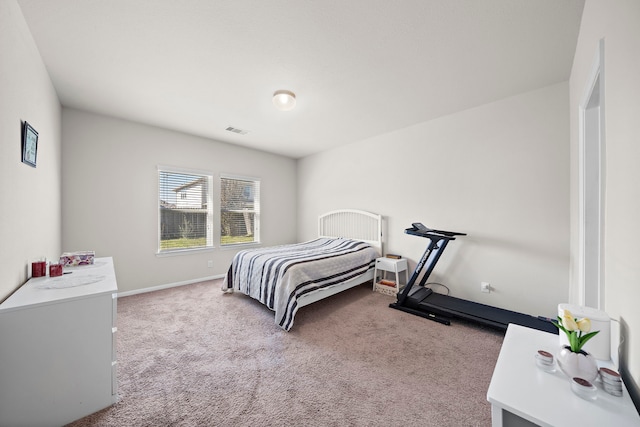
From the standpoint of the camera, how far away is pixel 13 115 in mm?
1521

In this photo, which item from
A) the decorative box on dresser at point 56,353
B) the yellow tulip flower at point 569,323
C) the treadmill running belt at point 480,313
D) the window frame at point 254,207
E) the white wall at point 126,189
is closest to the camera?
the yellow tulip flower at point 569,323

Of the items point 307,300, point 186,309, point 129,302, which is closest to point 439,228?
point 307,300

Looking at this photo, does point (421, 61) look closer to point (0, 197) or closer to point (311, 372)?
point (311, 372)

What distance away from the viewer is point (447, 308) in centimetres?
270

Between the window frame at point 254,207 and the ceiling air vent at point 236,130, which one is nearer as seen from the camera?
the ceiling air vent at point 236,130

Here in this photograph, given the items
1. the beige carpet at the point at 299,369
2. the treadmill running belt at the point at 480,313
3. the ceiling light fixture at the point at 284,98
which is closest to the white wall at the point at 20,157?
the beige carpet at the point at 299,369

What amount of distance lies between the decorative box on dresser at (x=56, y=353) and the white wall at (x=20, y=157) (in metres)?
0.25

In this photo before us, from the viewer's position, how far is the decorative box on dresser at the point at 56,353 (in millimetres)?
1255

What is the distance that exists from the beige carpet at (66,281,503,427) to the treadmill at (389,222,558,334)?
0.12 meters

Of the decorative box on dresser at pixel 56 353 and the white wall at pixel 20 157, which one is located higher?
the white wall at pixel 20 157

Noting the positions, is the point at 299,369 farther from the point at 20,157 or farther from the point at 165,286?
the point at 165,286

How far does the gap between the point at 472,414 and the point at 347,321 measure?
1.36 metres

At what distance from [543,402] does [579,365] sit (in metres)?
0.23

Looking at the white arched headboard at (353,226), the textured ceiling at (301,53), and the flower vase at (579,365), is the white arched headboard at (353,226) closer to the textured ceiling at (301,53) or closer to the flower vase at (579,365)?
Result: the textured ceiling at (301,53)
